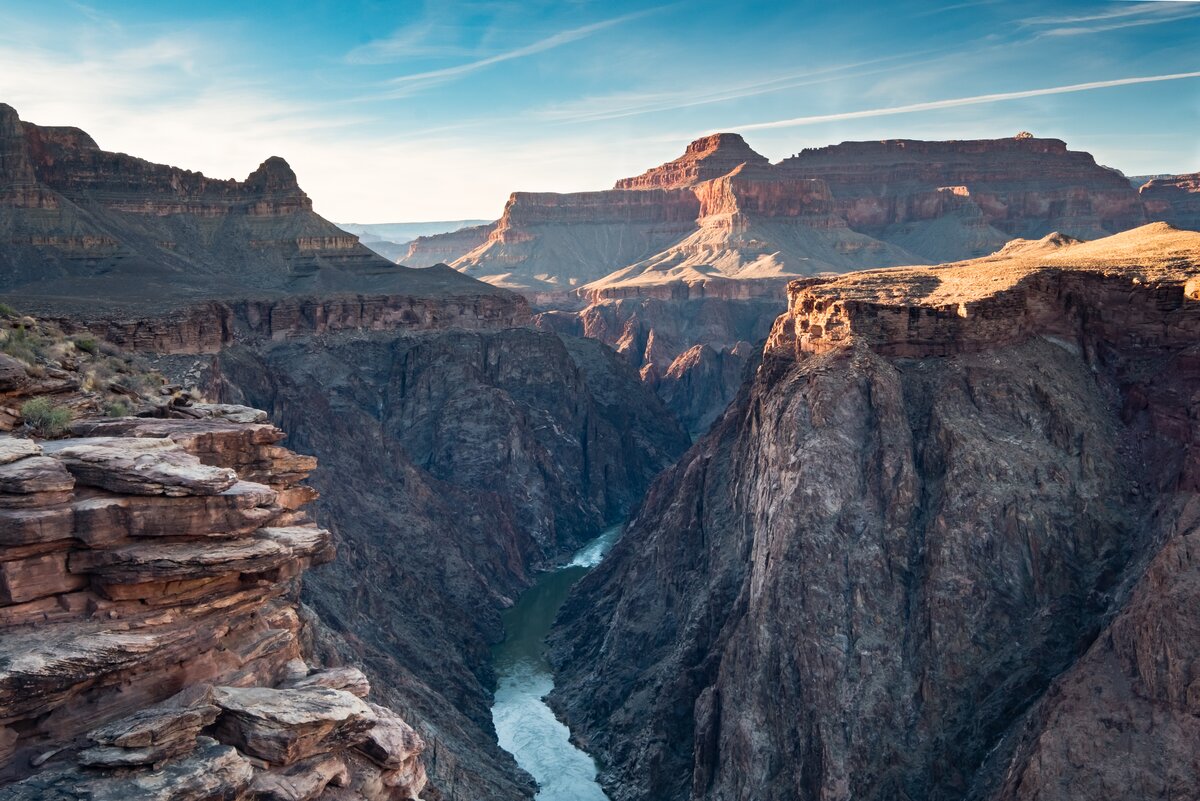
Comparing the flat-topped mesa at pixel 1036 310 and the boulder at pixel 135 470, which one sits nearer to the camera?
the boulder at pixel 135 470

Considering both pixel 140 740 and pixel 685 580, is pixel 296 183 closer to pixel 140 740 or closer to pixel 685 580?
pixel 685 580

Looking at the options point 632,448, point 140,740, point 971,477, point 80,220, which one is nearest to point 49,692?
point 140,740

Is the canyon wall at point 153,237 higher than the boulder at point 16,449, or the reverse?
the canyon wall at point 153,237

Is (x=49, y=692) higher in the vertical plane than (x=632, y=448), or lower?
higher

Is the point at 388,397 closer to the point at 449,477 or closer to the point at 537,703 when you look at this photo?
the point at 449,477

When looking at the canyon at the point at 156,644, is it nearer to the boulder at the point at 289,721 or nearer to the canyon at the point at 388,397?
the boulder at the point at 289,721

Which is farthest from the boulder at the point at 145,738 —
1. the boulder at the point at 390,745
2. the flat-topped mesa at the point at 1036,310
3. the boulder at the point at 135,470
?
the flat-topped mesa at the point at 1036,310

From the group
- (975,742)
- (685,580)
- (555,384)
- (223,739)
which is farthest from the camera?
(555,384)
